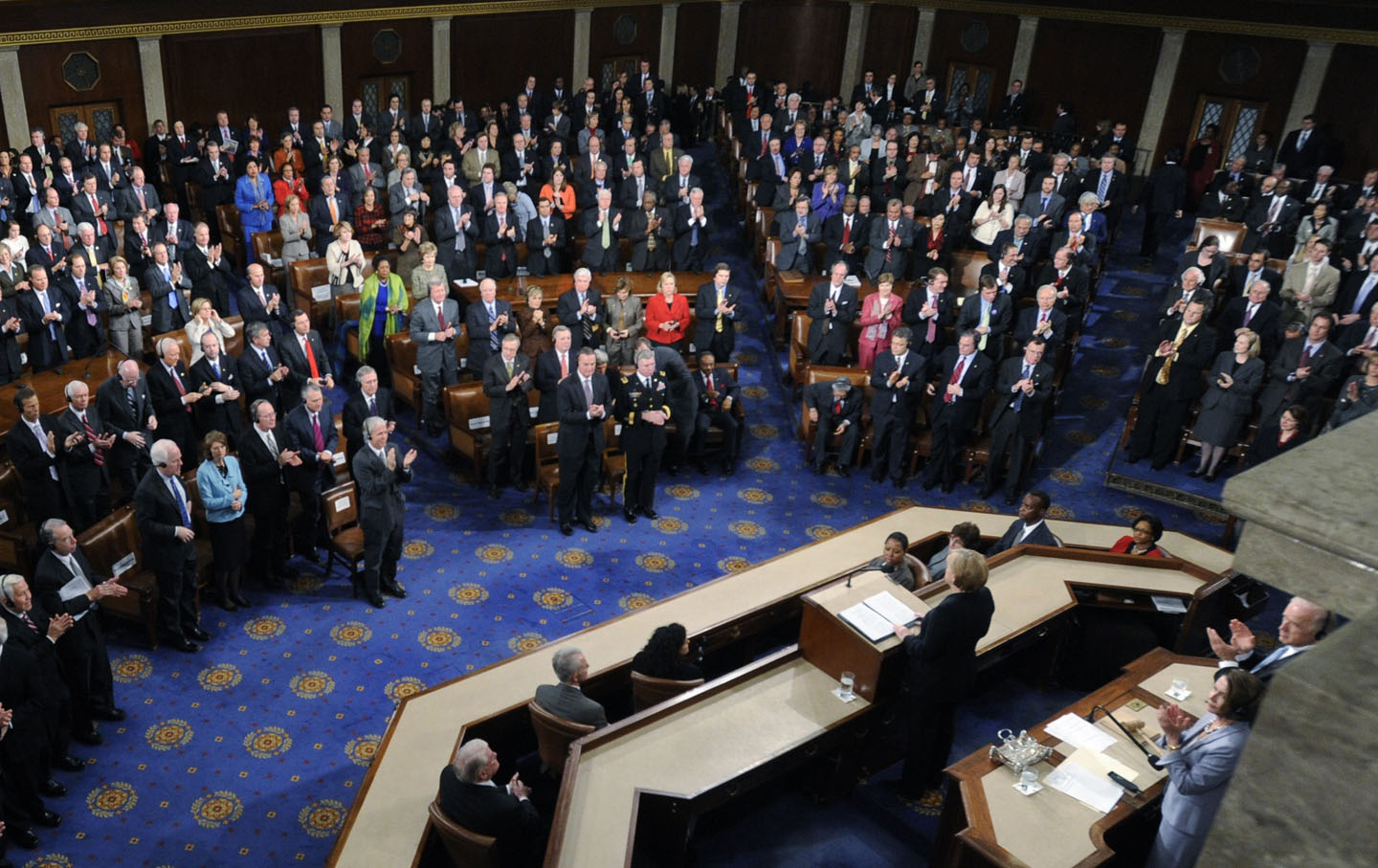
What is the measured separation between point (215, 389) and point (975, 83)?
16.4 meters

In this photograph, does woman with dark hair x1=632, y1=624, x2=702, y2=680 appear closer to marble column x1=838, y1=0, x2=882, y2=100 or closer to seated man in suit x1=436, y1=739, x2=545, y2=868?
seated man in suit x1=436, y1=739, x2=545, y2=868

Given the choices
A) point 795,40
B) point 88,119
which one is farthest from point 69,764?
point 795,40

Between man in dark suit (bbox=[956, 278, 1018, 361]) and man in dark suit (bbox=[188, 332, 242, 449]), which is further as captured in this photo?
man in dark suit (bbox=[956, 278, 1018, 361])

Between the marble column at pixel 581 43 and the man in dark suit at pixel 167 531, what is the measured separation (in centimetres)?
1484

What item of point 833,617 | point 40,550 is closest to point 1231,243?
point 833,617

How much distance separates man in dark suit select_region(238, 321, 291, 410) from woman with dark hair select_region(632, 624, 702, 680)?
450 cm

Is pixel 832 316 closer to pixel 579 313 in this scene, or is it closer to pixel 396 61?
pixel 579 313

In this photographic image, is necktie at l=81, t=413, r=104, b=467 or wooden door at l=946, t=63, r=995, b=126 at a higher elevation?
wooden door at l=946, t=63, r=995, b=126

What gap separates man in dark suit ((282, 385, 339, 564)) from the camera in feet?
26.2

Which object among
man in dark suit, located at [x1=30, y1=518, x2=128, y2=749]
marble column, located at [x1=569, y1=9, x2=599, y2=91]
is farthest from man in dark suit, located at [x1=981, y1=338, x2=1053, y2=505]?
marble column, located at [x1=569, y1=9, x2=599, y2=91]

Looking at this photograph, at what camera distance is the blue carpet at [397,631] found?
6.02 meters

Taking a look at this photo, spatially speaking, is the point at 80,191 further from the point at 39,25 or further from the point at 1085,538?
the point at 1085,538

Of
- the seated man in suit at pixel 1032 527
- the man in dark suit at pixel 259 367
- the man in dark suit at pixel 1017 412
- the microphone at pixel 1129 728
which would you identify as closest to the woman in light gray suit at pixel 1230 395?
the man in dark suit at pixel 1017 412

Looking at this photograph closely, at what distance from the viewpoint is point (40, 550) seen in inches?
295
